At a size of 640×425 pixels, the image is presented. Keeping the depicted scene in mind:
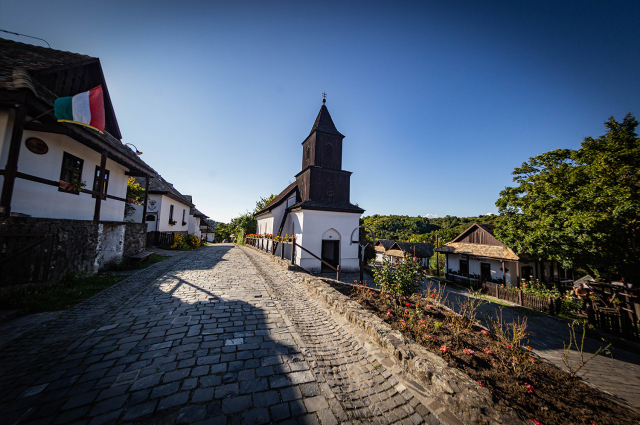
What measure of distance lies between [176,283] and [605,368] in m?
14.0

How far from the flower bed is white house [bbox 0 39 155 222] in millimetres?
10711

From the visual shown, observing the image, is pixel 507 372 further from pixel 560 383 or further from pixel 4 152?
pixel 4 152

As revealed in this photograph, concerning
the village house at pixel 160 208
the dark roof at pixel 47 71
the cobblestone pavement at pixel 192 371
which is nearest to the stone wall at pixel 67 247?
the cobblestone pavement at pixel 192 371

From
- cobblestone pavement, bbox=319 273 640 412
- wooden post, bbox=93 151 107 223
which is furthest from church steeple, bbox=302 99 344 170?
wooden post, bbox=93 151 107 223

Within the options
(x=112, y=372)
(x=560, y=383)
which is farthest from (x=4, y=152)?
(x=560, y=383)

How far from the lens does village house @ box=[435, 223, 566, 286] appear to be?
2012 centimetres

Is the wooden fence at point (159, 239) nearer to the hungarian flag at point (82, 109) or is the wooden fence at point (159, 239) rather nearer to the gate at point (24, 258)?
the gate at point (24, 258)

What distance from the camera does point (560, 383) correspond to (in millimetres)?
3305

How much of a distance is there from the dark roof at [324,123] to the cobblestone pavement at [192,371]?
15204mm

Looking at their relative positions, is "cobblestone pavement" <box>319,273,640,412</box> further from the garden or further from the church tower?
the church tower

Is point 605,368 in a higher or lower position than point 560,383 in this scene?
lower

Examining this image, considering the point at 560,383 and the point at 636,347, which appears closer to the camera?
the point at 560,383

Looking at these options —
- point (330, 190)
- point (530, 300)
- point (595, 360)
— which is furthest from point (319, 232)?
point (530, 300)

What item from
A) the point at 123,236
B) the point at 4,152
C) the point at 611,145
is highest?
the point at 611,145
